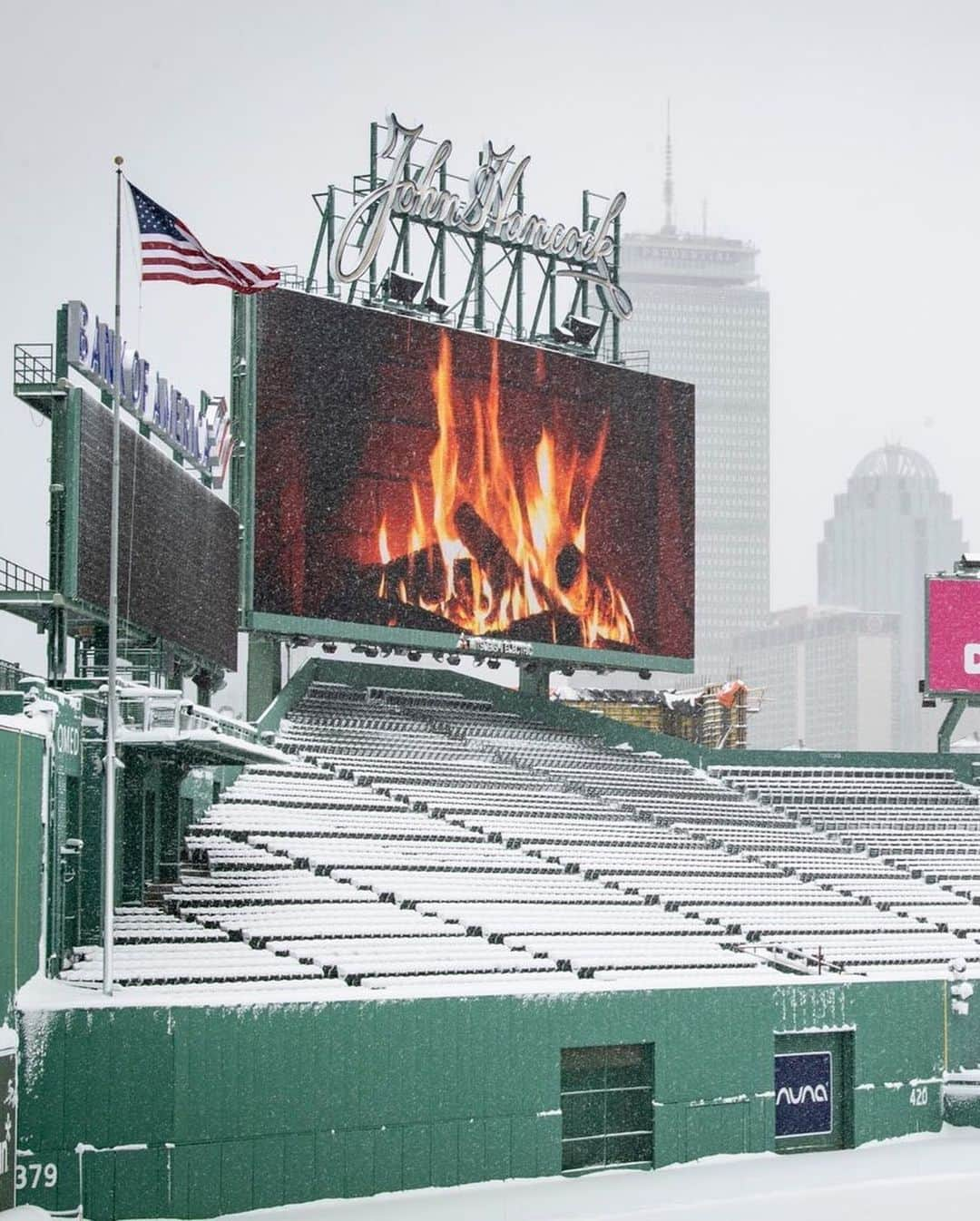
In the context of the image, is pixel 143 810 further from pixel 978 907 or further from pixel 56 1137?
pixel 978 907

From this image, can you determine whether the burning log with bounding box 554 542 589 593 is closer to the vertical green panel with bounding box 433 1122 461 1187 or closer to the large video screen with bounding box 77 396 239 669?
the large video screen with bounding box 77 396 239 669

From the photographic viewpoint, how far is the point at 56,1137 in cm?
2331

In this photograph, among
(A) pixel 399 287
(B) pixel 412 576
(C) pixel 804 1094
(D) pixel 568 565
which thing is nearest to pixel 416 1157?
(C) pixel 804 1094

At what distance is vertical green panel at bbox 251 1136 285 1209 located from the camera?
24.5 metres

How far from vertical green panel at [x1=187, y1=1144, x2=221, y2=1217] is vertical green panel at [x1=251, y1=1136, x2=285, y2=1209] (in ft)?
1.62

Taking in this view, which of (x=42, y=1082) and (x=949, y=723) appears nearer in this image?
(x=42, y=1082)

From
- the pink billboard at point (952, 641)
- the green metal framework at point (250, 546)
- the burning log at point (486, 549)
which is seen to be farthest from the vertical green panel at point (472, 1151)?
the pink billboard at point (952, 641)

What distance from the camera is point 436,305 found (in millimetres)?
46062

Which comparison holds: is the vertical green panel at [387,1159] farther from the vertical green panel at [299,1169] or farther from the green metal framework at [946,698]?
the green metal framework at [946,698]

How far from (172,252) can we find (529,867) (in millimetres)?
13415

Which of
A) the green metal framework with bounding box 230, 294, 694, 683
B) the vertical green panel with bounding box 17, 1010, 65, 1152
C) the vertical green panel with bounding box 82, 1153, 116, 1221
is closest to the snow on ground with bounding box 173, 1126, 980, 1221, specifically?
the vertical green panel with bounding box 82, 1153, 116, 1221

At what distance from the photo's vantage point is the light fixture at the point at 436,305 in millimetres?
45938

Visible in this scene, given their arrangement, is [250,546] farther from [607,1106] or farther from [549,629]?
[607,1106]

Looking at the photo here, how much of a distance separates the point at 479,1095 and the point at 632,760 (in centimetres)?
2253
